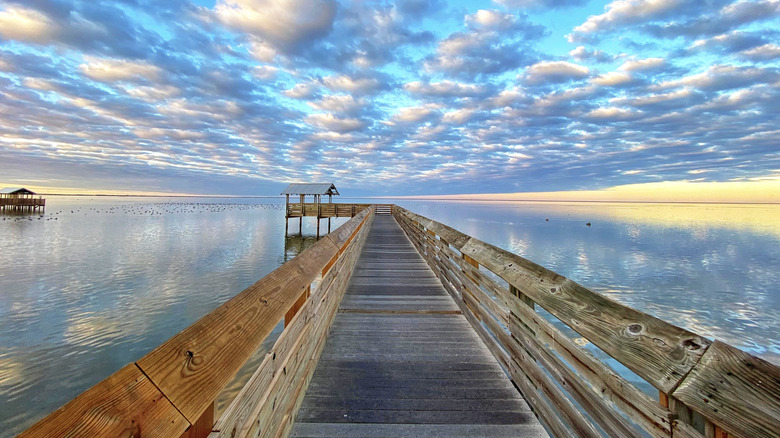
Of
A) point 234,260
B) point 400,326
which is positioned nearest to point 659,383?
point 400,326

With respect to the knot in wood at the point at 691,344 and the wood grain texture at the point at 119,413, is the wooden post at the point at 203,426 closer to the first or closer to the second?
the wood grain texture at the point at 119,413

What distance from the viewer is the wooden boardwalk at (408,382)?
2549 millimetres

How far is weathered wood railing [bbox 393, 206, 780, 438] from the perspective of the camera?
3.21 feet

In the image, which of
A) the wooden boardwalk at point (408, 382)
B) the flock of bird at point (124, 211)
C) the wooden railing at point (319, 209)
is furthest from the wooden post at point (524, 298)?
the flock of bird at point (124, 211)

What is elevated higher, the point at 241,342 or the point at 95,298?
the point at 241,342

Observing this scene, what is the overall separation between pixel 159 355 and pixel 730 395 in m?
1.68

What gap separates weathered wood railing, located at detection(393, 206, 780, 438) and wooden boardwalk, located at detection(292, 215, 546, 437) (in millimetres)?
296

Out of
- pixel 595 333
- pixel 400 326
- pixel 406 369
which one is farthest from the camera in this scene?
pixel 400 326

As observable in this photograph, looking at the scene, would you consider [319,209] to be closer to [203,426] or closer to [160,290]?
[160,290]

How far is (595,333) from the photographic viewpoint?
1.59m

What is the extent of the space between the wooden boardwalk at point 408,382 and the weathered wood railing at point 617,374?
11.7 inches

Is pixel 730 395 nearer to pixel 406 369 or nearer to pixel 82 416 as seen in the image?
pixel 82 416

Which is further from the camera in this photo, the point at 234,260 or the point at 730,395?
the point at 234,260

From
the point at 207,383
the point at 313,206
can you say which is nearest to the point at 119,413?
the point at 207,383
